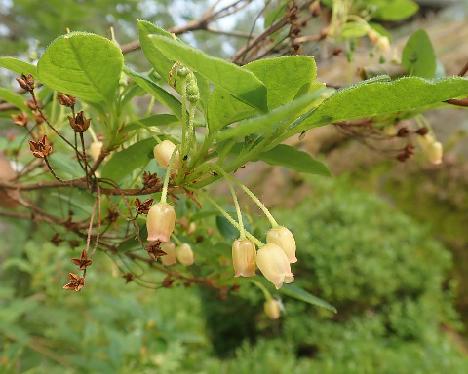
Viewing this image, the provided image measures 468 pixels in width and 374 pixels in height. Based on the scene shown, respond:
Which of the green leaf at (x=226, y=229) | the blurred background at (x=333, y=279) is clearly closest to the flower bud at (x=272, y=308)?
the green leaf at (x=226, y=229)

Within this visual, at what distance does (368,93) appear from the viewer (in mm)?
435

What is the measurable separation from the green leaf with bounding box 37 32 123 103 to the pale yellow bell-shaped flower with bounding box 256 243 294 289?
→ 0.75 ft

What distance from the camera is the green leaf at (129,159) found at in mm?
644

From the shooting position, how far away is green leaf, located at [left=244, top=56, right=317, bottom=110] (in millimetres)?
429

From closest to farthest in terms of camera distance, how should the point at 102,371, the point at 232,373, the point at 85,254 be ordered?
the point at 85,254, the point at 102,371, the point at 232,373

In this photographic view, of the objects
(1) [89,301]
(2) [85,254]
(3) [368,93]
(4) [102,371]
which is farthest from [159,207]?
(1) [89,301]

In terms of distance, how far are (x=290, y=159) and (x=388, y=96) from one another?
185 millimetres

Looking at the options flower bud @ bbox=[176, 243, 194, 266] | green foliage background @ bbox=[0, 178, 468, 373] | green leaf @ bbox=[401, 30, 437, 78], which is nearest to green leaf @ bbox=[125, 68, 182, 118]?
flower bud @ bbox=[176, 243, 194, 266]

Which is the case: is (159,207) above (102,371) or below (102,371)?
above

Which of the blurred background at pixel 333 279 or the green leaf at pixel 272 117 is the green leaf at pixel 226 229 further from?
the blurred background at pixel 333 279

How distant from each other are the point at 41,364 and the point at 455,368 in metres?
2.07

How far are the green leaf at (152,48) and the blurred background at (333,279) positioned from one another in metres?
1.52

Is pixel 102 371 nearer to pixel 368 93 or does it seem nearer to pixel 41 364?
pixel 41 364

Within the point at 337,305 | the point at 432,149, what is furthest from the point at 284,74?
the point at 337,305
